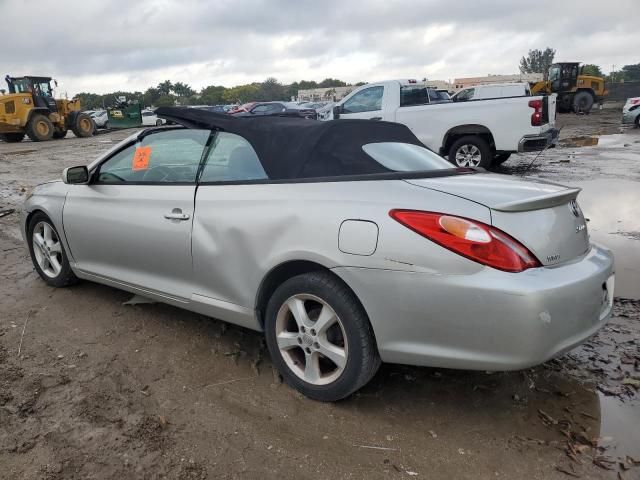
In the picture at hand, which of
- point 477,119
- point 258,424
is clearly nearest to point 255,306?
point 258,424

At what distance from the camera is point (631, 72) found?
73.0 metres

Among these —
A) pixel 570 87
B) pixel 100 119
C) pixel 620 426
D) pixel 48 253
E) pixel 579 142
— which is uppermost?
pixel 570 87

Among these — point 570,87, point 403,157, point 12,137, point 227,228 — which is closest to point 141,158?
point 227,228

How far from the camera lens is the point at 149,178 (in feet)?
12.1

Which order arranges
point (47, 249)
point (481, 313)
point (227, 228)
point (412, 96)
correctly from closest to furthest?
point (481, 313)
point (227, 228)
point (47, 249)
point (412, 96)

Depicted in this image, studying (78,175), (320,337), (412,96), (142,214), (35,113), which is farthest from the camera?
(35,113)

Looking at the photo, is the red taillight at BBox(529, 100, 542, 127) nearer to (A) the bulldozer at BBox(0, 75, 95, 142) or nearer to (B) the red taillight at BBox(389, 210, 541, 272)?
(B) the red taillight at BBox(389, 210, 541, 272)

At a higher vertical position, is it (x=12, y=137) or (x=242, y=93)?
(x=242, y=93)

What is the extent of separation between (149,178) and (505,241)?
99.7 inches

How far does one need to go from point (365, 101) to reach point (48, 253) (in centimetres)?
855

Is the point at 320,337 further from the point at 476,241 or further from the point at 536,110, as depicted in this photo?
the point at 536,110

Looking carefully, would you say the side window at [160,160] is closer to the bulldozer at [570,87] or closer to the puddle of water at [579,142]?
the puddle of water at [579,142]

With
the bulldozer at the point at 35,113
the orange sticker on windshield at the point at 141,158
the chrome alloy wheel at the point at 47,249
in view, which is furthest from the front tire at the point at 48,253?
the bulldozer at the point at 35,113

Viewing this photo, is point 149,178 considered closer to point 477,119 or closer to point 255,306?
point 255,306
